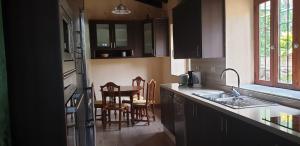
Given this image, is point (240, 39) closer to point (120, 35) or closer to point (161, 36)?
point (161, 36)

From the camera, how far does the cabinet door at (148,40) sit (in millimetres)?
6852

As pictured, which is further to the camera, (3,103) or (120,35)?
(120,35)

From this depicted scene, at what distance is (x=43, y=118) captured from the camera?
1215 mm

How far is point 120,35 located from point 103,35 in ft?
1.38

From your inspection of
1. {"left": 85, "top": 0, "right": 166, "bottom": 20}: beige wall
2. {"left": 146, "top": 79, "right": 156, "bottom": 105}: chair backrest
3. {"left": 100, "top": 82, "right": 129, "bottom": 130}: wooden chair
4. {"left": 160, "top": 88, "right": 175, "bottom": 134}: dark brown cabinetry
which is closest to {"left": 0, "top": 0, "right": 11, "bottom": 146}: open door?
{"left": 160, "top": 88, "right": 175, "bottom": 134}: dark brown cabinetry

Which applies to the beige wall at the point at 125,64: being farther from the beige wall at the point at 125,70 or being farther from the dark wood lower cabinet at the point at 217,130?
the dark wood lower cabinet at the point at 217,130

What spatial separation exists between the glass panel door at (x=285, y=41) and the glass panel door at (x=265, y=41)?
19 cm

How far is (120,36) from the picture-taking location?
6.93m

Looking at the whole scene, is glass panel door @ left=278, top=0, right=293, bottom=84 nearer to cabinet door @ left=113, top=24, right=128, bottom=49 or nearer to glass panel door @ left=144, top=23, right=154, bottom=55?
glass panel door @ left=144, top=23, right=154, bottom=55

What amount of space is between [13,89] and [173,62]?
5.50 meters

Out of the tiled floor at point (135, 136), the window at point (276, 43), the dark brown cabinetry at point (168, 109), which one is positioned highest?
the window at point (276, 43)

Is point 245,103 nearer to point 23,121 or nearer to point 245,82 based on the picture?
point 245,82

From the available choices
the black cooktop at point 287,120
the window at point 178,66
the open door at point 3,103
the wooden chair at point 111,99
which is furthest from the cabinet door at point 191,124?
the window at point 178,66

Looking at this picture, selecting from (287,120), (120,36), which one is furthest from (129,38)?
(287,120)
